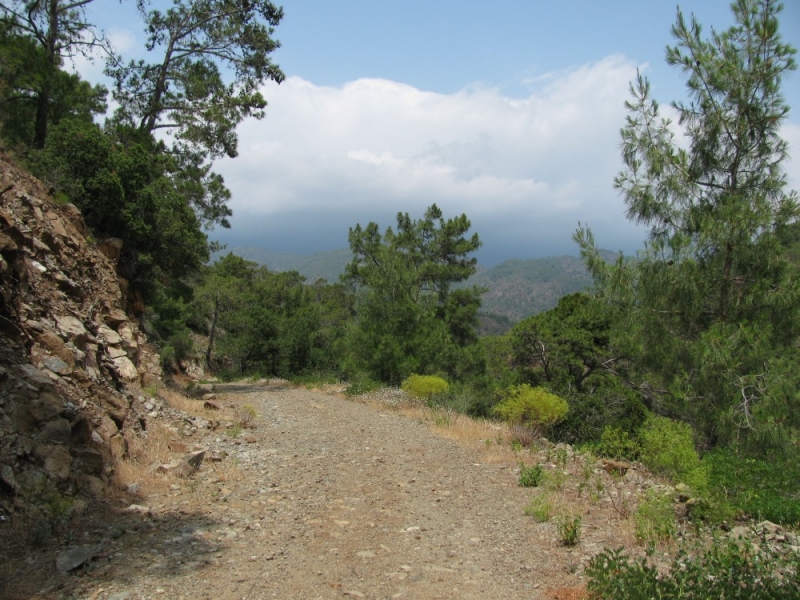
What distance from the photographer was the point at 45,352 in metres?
6.88

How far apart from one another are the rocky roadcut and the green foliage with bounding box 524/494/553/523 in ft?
0.37

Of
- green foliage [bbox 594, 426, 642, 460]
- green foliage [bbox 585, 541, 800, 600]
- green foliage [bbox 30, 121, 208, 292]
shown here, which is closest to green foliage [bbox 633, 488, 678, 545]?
green foliage [bbox 585, 541, 800, 600]

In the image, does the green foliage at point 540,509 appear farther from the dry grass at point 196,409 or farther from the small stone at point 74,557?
the dry grass at point 196,409

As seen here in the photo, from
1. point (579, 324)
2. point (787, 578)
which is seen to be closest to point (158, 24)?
point (579, 324)

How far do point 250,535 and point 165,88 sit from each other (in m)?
18.1

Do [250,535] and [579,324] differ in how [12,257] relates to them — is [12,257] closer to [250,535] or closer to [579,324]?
[250,535]

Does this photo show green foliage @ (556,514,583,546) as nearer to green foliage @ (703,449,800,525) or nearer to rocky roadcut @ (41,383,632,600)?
rocky roadcut @ (41,383,632,600)

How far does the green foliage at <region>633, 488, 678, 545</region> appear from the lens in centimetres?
493

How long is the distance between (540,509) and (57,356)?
6666mm

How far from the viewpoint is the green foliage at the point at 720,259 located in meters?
8.56

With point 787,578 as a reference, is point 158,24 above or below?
above

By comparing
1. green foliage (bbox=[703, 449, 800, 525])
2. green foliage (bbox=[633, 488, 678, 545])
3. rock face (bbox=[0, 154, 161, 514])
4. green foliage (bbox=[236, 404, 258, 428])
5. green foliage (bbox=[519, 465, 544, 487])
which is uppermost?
rock face (bbox=[0, 154, 161, 514])

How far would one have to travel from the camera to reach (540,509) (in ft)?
19.5

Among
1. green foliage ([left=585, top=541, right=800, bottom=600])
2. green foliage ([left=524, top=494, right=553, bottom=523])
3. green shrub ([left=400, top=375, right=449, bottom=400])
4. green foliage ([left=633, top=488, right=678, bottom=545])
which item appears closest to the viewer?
green foliage ([left=585, top=541, right=800, bottom=600])
